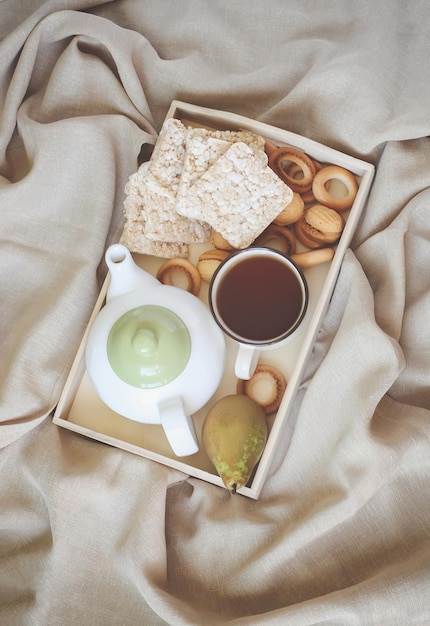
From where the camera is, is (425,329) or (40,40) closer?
(425,329)

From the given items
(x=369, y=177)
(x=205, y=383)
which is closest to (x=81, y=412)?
(x=205, y=383)

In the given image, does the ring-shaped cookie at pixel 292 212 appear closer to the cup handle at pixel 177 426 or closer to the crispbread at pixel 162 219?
the crispbread at pixel 162 219

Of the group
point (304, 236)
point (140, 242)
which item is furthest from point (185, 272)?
point (304, 236)

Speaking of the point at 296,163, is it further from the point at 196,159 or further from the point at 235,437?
the point at 235,437

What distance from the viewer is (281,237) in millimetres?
1016

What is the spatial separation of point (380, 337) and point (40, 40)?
70cm

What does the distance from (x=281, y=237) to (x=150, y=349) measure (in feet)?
0.94

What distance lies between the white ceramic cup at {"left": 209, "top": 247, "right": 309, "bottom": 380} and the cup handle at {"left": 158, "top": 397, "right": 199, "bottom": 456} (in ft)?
0.31

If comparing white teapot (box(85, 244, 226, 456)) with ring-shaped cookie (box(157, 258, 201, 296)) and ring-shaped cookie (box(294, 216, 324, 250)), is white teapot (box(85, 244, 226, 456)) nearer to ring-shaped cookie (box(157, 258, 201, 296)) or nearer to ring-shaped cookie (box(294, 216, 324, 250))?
ring-shaped cookie (box(157, 258, 201, 296))

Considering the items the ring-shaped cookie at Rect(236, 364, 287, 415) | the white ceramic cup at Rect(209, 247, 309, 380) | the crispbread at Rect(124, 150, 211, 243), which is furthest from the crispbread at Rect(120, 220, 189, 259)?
the ring-shaped cookie at Rect(236, 364, 287, 415)

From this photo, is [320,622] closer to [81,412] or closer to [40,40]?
[81,412]

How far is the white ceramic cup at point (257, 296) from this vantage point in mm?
927

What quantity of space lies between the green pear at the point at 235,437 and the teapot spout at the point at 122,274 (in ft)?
0.64

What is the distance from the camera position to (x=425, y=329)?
948mm
